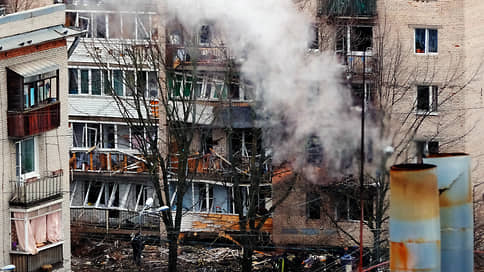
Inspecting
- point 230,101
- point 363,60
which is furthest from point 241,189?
point 363,60

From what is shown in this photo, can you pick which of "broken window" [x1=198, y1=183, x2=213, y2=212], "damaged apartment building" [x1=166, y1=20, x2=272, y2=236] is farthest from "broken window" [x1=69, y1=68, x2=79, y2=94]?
"broken window" [x1=198, y1=183, x2=213, y2=212]

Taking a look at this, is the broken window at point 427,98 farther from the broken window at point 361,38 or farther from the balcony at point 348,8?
the balcony at point 348,8

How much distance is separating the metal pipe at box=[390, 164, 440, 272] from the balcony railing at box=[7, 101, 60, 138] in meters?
11.7

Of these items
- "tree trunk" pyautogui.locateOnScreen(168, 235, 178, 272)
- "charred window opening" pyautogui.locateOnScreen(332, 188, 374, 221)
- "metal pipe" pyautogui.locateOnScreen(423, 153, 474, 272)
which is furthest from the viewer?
"tree trunk" pyautogui.locateOnScreen(168, 235, 178, 272)

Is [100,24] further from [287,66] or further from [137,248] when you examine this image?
[137,248]

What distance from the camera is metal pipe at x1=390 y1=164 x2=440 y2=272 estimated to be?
84.5ft

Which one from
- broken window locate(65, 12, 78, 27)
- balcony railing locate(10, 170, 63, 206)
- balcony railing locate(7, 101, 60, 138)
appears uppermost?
broken window locate(65, 12, 78, 27)

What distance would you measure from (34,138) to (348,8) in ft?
40.1

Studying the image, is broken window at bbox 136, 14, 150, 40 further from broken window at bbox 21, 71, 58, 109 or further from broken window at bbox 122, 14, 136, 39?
broken window at bbox 21, 71, 58, 109

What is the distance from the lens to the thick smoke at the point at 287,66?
40625mm

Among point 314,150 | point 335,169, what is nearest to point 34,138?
point 314,150

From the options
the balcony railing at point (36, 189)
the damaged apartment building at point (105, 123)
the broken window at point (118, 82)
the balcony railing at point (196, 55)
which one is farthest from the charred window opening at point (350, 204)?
the balcony railing at point (36, 189)

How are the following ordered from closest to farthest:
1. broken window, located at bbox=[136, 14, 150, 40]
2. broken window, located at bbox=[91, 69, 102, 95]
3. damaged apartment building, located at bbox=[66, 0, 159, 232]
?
broken window, located at bbox=[136, 14, 150, 40]
damaged apartment building, located at bbox=[66, 0, 159, 232]
broken window, located at bbox=[91, 69, 102, 95]

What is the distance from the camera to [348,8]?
42719 mm
